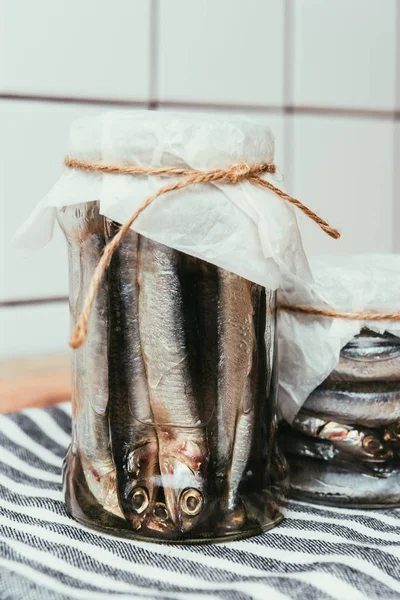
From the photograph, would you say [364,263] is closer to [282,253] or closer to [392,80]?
[282,253]

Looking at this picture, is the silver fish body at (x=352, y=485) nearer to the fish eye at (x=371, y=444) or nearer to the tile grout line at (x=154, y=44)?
the fish eye at (x=371, y=444)

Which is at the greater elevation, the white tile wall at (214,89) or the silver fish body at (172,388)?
the white tile wall at (214,89)

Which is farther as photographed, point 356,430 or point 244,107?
point 244,107

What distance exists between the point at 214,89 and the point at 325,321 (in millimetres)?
632

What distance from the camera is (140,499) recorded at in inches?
21.3

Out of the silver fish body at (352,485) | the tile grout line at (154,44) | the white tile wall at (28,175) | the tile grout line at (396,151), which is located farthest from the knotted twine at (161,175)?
the tile grout line at (396,151)

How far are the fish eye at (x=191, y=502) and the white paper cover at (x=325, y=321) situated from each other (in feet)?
0.40

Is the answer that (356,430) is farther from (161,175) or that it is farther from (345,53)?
(345,53)

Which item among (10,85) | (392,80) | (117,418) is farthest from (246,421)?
(392,80)

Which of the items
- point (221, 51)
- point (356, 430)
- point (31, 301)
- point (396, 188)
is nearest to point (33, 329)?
point (31, 301)

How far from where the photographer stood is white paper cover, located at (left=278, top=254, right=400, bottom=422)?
0.60 m

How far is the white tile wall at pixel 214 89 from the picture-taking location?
1.01 metres

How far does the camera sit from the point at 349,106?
1324 millimetres

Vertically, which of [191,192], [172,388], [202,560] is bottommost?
[202,560]
